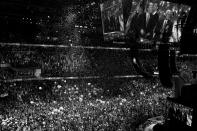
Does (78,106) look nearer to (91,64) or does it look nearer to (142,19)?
(91,64)

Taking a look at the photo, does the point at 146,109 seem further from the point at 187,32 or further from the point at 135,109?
the point at 187,32

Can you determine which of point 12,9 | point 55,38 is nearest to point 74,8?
point 55,38

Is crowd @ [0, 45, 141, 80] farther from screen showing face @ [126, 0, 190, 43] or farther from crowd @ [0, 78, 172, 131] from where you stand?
screen showing face @ [126, 0, 190, 43]

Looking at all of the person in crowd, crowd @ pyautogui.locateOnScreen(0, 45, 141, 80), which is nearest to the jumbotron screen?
the person in crowd

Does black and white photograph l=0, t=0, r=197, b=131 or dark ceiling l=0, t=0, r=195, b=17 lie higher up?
dark ceiling l=0, t=0, r=195, b=17

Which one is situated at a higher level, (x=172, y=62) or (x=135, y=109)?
(x=172, y=62)
